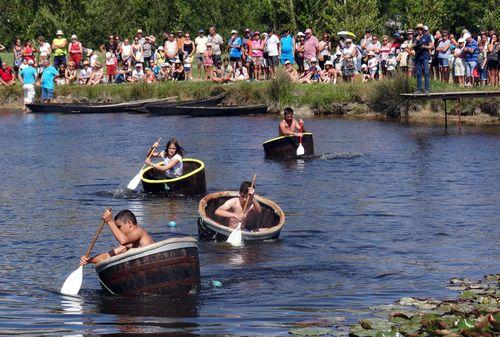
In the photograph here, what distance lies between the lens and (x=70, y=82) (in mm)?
51062

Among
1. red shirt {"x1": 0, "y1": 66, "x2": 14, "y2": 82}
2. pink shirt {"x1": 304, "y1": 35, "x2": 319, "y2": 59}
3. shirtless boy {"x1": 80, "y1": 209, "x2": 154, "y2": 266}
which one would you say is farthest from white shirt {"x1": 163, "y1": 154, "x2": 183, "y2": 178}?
red shirt {"x1": 0, "y1": 66, "x2": 14, "y2": 82}

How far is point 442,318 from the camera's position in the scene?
1398cm

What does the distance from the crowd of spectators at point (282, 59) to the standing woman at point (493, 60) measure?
33 millimetres

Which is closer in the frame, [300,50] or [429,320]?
[429,320]

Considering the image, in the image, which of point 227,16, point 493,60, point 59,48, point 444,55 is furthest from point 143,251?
point 227,16

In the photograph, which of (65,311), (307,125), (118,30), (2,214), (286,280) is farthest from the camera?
(118,30)

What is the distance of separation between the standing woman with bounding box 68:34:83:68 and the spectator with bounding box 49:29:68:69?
10.9 inches

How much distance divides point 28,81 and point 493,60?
19.8m

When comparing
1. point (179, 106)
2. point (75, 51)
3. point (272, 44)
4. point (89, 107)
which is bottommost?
point (179, 106)

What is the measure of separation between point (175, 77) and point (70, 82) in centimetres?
510

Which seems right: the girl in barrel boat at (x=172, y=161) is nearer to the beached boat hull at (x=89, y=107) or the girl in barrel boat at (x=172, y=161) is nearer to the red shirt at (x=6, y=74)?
the beached boat hull at (x=89, y=107)

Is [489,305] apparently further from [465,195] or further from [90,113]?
[90,113]

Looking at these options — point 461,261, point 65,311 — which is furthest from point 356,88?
point 65,311

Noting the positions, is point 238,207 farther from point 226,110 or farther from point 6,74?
point 6,74
